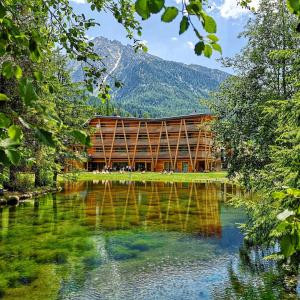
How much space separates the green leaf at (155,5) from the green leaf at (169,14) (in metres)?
0.05

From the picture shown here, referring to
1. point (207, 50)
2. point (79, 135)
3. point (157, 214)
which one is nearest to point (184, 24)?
point (207, 50)

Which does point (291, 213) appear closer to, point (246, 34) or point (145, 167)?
point (246, 34)

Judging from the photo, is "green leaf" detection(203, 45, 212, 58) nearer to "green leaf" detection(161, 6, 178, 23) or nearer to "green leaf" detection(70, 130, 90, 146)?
"green leaf" detection(161, 6, 178, 23)

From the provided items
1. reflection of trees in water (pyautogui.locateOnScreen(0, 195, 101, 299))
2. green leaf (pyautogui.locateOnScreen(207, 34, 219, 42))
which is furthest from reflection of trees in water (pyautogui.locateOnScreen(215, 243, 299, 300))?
green leaf (pyautogui.locateOnScreen(207, 34, 219, 42))

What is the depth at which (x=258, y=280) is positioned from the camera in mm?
12258

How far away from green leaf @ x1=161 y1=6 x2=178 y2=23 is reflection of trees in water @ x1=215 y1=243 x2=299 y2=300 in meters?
8.93

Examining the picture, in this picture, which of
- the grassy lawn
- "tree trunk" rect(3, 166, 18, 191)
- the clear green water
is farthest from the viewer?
the grassy lawn

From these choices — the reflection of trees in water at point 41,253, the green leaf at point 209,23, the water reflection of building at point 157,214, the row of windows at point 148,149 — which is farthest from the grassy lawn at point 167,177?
the green leaf at point 209,23

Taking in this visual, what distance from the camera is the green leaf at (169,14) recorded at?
1.84 metres

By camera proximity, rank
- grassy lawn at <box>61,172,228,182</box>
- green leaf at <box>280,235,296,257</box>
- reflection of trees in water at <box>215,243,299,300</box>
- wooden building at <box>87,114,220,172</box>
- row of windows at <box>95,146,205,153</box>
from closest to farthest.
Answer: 1. green leaf at <box>280,235,296,257</box>
2. reflection of trees in water at <box>215,243,299,300</box>
3. grassy lawn at <box>61,172,228,182</box>
4. wooden building at <box>87,114,220,172</box>
5. row of windows at <box>95,146,205,153</box>

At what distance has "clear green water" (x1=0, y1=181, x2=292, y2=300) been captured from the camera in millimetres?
11445

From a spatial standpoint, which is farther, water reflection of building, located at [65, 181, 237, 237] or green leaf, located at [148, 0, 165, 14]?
water reflection of building, located at [65, 181, 237, 237]

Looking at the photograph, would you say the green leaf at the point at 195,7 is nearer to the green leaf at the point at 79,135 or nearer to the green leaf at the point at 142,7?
the green leaf at the point at 142,7

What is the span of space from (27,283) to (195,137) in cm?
8307
